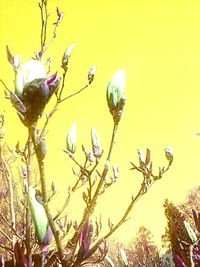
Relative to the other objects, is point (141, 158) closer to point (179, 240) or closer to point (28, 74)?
point (179, 240)

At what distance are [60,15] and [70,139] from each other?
1.82 m

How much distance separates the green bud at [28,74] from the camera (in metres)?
0.71

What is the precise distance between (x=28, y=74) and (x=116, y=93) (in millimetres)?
255

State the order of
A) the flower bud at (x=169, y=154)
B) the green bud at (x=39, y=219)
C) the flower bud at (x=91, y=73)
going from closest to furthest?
the green bud at (x=39, y=219) → the flower bud at (x=169, y=154) → the flower bud at (x=91, y=73)

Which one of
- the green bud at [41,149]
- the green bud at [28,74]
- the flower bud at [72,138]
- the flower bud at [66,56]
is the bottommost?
the green bud at [41,149]

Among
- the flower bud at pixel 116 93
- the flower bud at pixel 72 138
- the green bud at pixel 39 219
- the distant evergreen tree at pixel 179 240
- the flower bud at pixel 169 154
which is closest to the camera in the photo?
the green bud at pixel 39 219

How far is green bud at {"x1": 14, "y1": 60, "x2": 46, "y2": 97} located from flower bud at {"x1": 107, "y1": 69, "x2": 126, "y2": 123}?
0.72ft

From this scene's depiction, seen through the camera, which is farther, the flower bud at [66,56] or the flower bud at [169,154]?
the flower bud at [66,56]

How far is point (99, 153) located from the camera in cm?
135

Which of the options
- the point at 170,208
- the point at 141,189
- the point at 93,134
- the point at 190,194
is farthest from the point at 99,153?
the point at 190,194

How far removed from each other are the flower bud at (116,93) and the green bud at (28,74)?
0.22 metres

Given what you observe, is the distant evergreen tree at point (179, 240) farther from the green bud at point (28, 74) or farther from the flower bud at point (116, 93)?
the green bud at point (28, 74)

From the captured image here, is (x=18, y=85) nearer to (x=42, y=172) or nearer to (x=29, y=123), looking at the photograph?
(x=29, y=123)

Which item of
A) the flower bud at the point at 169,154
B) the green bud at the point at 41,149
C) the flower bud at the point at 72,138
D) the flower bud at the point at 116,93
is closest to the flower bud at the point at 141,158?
the flower bud at the point at 169,154
